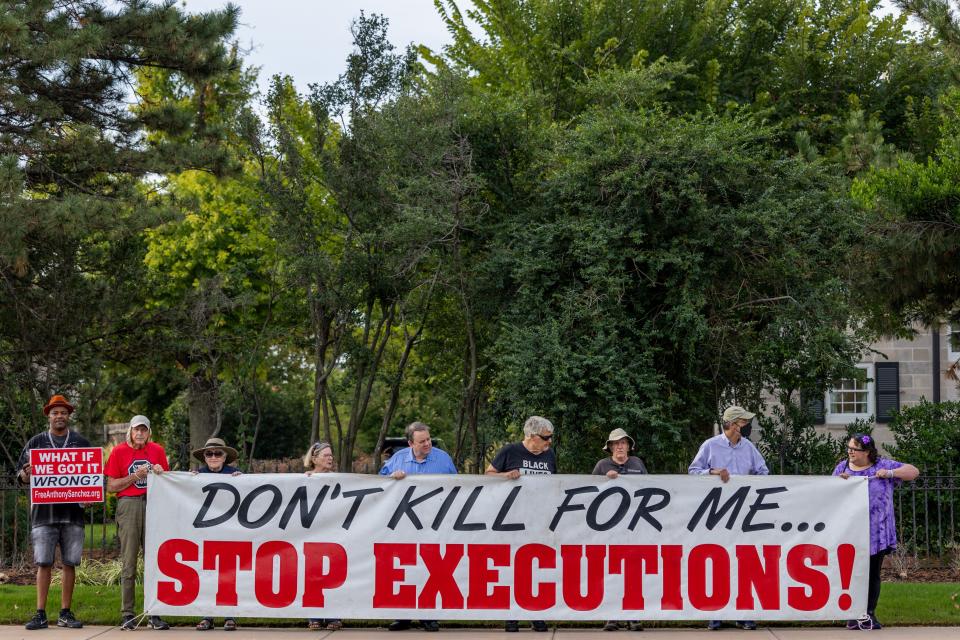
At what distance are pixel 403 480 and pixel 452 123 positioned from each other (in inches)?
271

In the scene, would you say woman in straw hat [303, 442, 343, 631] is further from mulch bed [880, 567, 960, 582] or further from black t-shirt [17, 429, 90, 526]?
mulch bed [880, 567, 960, 582]

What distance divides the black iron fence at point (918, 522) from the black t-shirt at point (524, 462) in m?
5.63

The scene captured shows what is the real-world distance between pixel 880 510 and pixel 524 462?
10.5 ft

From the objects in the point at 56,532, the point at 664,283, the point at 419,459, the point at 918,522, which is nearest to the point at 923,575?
the point at 918,522

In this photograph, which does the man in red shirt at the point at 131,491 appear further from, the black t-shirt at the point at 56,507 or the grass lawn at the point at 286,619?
the grass lawn at the point at 286,619

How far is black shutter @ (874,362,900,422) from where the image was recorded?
25672 millimetres

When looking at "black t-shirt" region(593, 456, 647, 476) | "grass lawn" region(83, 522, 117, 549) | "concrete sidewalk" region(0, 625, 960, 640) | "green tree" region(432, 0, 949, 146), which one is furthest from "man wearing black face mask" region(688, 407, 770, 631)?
"green tree" region(432, 0, 949, 146)

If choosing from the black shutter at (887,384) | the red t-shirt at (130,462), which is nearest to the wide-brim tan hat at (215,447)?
the red t-shirt at (130,462)

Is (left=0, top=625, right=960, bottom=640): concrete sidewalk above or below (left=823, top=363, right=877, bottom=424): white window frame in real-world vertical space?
below

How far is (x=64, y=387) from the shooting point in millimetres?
15406

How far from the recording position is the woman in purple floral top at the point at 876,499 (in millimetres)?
9453

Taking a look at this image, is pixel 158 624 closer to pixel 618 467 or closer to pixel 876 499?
pixel 618 467

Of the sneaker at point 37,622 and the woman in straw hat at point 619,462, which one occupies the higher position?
the woman in straw hat at point 619,462

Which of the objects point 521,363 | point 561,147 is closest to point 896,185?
point 561,147
